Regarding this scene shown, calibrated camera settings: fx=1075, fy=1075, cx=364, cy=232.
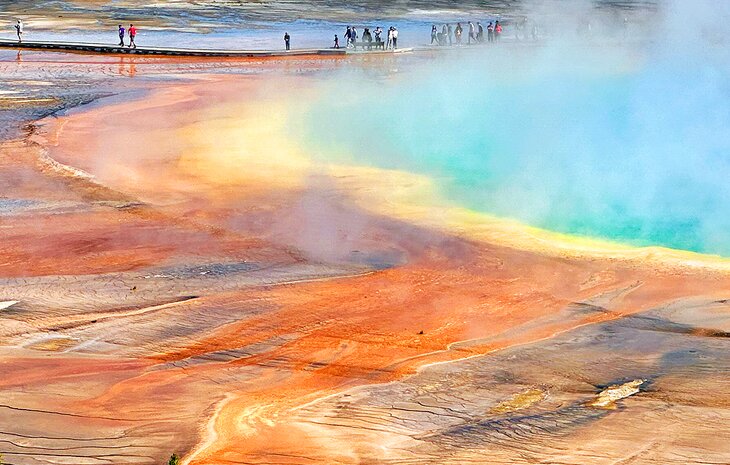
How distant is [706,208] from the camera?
11.7 m

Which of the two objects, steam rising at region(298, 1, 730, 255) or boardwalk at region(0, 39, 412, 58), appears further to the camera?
boardwalk at region(0, 39, 412, 58)

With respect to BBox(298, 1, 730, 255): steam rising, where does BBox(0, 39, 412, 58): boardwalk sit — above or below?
above

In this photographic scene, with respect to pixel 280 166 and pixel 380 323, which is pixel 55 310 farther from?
pixel 280 166

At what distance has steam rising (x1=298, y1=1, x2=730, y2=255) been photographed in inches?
453

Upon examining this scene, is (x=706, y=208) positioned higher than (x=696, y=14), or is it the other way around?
(x=696, y=14)

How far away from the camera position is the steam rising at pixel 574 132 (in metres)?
11.5

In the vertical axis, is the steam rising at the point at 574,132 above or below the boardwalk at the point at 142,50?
below

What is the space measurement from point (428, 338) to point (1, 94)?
13177mm

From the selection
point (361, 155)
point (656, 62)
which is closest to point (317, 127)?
point (361, 155)

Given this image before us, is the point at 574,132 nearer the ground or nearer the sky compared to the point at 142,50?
nearer the ground

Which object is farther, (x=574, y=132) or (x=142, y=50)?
(x=142, y=50)

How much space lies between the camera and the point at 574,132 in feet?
51.9

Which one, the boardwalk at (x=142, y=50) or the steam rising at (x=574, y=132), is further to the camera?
the boardwalk at (x=142, y=50)

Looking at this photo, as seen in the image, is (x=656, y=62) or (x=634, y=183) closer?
(x=634, y=183)
